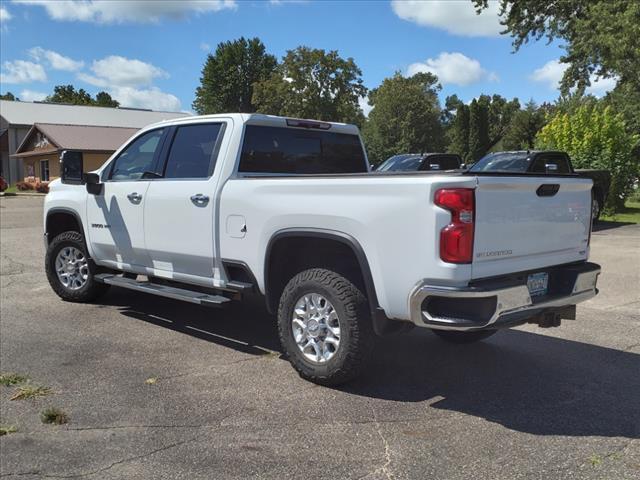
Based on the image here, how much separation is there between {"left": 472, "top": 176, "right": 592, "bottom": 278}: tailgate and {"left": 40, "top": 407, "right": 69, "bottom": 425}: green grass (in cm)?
293

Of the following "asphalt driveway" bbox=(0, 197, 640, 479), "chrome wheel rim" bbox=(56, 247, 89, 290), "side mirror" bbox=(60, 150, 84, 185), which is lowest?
"asphalt driveway" bbox=(0, 197, 640, 479)

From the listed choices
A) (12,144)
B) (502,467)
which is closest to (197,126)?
(502,467)

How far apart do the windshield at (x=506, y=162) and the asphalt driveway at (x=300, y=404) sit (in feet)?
22.2

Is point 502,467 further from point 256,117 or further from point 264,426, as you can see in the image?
point 256,117

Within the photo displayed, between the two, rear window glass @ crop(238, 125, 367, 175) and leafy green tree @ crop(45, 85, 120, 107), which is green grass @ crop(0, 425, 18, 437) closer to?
rear window glass @ crop(238, 125, 367, 175)

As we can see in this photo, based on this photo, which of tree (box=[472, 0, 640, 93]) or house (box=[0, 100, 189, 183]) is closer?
tree (box=[472, 0, 640, 93])

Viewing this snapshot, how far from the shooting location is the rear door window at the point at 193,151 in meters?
5.60

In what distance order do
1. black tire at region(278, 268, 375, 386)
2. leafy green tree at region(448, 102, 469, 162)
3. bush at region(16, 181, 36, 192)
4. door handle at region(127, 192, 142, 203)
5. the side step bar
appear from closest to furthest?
black tire at region(278, 268, 375, 386) → the side step bar → door handle at region(127, 192, 142, 203) → bush at region(16, 181, 36, 192) → leafy green tree at region(448, 102, 469, 162)

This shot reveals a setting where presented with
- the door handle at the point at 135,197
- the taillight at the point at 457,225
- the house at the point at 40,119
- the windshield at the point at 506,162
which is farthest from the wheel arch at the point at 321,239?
the house at the point at 40,119

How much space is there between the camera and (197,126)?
5.87 metres

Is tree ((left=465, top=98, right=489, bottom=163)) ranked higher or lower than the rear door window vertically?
higher

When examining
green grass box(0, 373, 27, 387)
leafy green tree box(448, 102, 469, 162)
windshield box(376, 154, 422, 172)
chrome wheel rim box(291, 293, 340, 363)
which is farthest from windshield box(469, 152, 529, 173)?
leafy green tree box(448, 102, 469, 162)

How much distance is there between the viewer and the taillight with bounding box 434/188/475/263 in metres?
3.79

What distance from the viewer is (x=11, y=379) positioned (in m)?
4.88
